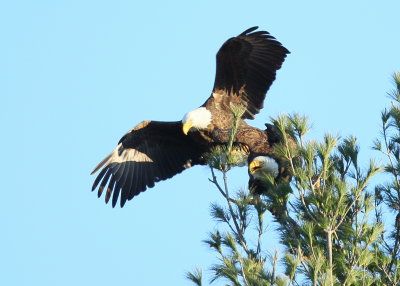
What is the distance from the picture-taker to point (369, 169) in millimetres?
5715

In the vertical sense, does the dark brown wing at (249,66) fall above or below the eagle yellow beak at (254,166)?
above

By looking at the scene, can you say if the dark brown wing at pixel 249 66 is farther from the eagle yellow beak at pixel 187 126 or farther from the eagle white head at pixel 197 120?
the eagle yellow beak at pixel 187 126

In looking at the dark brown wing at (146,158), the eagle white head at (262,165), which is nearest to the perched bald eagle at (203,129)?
the dark brown wing at (146,158)

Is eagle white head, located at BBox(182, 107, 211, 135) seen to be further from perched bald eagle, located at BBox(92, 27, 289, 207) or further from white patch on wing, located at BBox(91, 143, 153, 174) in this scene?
white patch on wing, located at BBox(91, 143, 153, 174)

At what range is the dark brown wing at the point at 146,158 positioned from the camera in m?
10.1

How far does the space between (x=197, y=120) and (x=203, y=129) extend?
12 cm

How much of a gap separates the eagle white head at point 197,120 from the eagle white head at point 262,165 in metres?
1.44

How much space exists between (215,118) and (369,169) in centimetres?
393

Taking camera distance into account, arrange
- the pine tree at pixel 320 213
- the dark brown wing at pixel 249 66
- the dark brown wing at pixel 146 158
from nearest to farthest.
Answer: the pine tree at pixel 320 213 < the dark brown wing at pixel 249 66 < the dark brown wing at pixel 146 158

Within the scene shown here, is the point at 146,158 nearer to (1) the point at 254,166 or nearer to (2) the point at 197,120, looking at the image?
(2) the point at 197,120

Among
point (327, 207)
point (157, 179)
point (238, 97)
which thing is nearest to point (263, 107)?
point (238, 97)

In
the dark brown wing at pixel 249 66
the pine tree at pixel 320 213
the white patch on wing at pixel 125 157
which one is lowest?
the pine tree at pixel 320 213

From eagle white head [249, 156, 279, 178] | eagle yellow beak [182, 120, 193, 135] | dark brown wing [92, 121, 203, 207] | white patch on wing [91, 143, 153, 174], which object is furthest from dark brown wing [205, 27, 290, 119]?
eagle white head [249, 156, 279, 178]

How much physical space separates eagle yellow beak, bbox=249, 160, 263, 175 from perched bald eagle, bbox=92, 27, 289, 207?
0.51m
